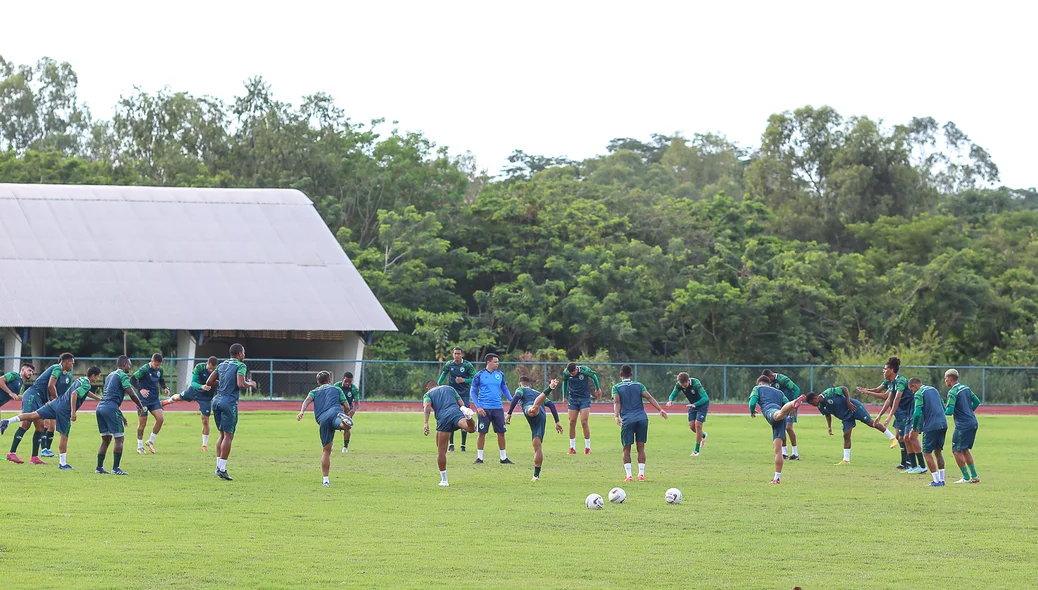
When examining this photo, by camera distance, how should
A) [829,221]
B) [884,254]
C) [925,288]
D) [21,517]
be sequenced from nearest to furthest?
[21,517], [925,288], [884,254], [829,221]

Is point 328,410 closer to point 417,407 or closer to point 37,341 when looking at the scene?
point 417,407

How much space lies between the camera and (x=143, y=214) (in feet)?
174

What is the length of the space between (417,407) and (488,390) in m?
22.4

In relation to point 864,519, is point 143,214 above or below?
above

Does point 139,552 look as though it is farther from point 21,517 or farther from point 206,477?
point 206,477

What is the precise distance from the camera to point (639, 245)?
62.2 metres

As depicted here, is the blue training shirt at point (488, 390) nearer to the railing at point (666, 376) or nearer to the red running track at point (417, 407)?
the red running track at point (417, 407)

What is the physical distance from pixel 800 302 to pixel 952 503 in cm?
4037

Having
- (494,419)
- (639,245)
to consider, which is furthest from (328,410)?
(639,245)

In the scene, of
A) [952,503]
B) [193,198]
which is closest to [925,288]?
[193,198]

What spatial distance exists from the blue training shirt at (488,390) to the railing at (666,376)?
23.0 meters

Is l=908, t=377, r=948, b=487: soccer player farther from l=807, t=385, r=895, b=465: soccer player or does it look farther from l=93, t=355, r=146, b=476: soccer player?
l=93, t=355, r=146, b=476: soccer player

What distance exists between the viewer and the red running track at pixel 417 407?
44094 millimetres

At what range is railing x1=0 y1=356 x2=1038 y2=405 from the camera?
46875 mm
